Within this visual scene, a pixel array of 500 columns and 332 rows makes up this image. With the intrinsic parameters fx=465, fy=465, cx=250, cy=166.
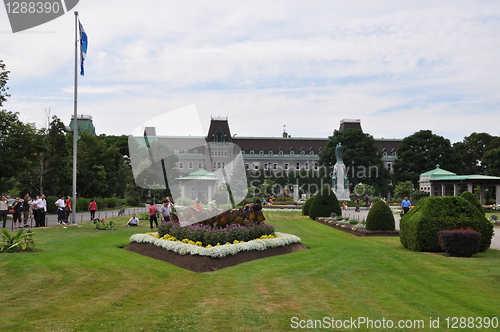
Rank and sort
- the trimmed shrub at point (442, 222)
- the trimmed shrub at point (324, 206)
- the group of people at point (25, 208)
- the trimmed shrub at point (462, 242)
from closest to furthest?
the trimmed shrub at point (462, 242) → the trimmed shrub at point (442, 222) → the group of people at point (25, 208) → the trimmed shrub at point (324, 206)

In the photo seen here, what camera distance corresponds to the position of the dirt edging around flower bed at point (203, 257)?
12.0 m

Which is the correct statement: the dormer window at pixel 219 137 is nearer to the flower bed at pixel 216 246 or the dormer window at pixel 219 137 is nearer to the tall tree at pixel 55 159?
the tall tree at pixel 55 159

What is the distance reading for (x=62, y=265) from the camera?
11508mm

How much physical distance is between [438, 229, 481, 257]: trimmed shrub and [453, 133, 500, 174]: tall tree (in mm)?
76976

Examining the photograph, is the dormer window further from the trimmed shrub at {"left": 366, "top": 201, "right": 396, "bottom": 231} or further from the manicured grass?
the manicured grass

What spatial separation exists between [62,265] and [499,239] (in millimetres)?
17092

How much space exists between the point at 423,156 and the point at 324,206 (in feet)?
166

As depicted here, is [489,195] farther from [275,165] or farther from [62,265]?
[62,265]

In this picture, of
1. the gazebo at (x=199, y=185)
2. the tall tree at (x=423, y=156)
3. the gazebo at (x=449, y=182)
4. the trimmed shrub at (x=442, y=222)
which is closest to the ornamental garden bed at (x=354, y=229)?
the trimmed shrub at (x=442, y=222)

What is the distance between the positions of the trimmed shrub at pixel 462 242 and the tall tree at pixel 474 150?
3031 inches

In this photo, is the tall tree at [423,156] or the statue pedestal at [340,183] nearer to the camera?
the statue pedestal at [340,183]

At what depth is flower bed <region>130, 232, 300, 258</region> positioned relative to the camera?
1253 cm

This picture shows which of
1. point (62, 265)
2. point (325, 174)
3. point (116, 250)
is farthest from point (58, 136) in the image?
point (325, 174)

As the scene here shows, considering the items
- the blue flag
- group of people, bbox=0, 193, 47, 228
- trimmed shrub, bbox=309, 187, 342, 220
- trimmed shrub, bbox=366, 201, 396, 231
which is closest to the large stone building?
trimmed shrub, bbox=309, 187, 342, 220
